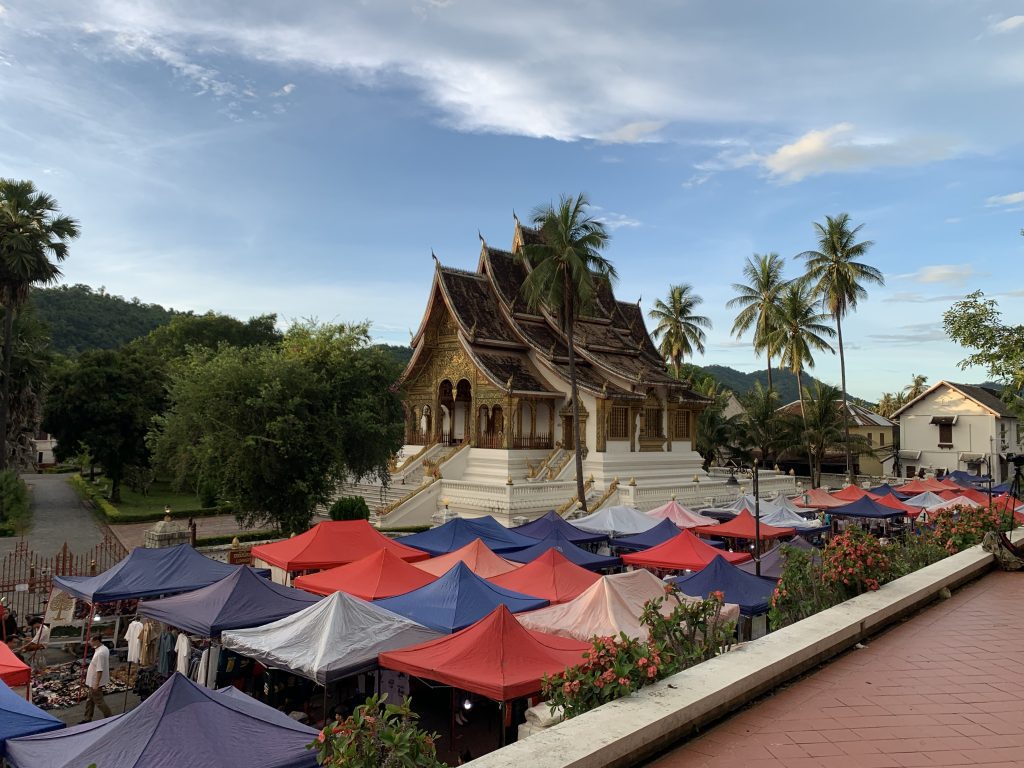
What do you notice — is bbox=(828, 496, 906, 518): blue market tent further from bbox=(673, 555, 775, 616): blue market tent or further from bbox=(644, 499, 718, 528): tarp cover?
bbox=(673, 555, 775, 616): blue market tent

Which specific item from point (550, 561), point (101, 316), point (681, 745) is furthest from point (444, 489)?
point (101, 316)

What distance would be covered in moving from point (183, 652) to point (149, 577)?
251cm

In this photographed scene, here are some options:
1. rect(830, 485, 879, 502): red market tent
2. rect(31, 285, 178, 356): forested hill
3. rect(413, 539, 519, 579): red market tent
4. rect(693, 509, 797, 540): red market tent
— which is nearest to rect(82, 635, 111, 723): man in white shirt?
rect(413, 539, 519, 579): red market tent

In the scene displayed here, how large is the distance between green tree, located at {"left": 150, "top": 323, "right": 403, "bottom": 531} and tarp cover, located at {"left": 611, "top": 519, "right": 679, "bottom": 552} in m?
7.54

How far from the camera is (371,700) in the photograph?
3.83 m

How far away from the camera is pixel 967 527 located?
11.7 metres

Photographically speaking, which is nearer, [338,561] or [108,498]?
[338,561]

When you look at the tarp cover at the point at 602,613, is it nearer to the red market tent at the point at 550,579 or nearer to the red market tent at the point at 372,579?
the red market tent at the point at 550,579

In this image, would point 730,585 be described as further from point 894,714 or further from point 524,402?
point 524,402

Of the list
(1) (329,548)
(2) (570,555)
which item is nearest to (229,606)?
(1) (329,548)

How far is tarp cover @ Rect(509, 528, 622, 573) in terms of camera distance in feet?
52.2

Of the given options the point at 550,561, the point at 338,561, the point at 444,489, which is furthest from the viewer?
the point at 444,489

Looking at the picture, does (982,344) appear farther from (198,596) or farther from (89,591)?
(89,591)

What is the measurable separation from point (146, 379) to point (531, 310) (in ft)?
61.4
